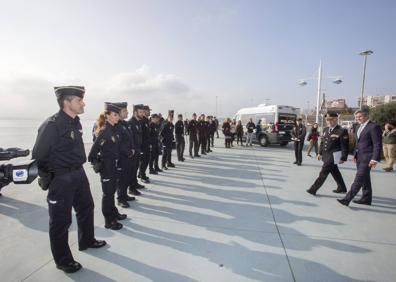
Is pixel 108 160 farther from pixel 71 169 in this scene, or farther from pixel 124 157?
pixel 71 169

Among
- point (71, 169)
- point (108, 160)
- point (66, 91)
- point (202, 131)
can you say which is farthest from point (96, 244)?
point (202, 131)

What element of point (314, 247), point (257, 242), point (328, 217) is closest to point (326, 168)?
point (328, 217)

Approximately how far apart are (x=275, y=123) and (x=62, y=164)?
13.7 m

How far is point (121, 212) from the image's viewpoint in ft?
14.8

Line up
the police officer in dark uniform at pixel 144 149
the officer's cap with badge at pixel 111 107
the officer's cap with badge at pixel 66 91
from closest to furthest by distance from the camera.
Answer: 1. the officer's cap with badge at pixel 66 91
2. the officer's cap with badge at pixel 111 107
3. the police officer in dark uniform at pixel 144 149

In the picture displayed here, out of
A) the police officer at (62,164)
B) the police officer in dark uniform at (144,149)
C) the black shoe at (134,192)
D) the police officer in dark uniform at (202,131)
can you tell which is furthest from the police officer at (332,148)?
the police officer in dark uniform at (202,131)

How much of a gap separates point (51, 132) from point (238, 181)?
16.9 ft

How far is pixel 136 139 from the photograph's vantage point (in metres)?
5.68

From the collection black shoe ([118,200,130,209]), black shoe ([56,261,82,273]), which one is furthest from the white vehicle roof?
black shoe ([56,261,82,273])

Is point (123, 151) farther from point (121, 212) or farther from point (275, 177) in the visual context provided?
point (275, 177)

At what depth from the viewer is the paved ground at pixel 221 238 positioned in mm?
2783

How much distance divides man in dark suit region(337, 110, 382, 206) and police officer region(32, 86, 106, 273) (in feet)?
→ 15.8

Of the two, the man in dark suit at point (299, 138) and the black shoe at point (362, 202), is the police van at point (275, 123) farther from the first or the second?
the black shoe at point (362, 202)

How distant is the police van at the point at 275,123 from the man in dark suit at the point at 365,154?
9.94 m
